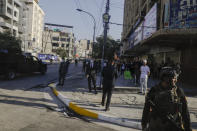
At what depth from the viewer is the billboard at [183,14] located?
14.1 m

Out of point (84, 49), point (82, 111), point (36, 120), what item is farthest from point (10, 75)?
point (84, 49)

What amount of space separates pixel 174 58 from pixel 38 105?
15.3 meters

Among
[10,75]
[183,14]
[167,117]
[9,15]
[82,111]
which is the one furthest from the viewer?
[9,15]

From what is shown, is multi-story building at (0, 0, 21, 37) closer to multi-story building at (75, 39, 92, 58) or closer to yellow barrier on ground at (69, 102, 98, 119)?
multi-story building at (75, 39, 92, 58)

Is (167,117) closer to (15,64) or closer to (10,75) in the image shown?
(10,75)

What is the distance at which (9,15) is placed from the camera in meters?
50.8

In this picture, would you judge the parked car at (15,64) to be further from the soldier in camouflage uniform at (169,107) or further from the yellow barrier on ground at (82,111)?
the soldier in camouflage uniform at (169,107)

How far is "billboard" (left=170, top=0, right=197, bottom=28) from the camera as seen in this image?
46.2ft

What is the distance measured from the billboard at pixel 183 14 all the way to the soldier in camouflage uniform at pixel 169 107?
42.1 ft

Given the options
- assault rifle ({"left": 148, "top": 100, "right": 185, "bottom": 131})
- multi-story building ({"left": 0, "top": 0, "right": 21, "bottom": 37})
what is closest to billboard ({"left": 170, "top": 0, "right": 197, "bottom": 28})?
assault rifle ({"left": 148, "top": 100, "right": 185, "bottom": 131})

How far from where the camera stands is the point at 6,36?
1476 inches

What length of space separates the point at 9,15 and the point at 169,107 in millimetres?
54848

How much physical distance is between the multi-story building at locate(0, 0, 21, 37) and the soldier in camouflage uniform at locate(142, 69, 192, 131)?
47.3 metres

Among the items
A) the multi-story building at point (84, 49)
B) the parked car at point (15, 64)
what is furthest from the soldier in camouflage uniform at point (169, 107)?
the multi-story building at point (84, 49)
